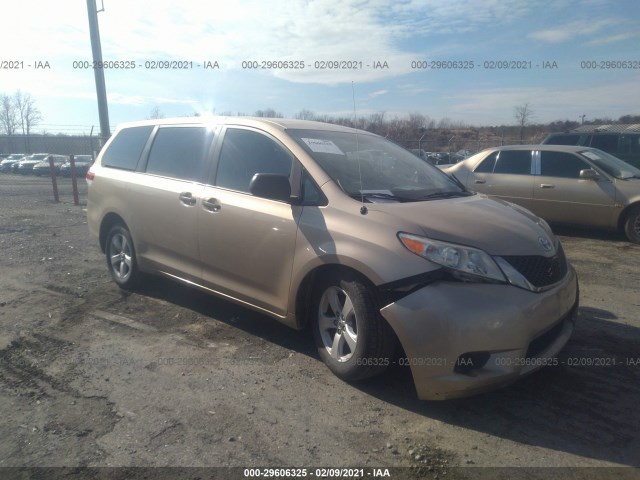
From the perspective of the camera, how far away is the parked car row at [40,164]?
32531mm

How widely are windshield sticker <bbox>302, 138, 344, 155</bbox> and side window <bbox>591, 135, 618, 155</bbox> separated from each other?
34.3 feet

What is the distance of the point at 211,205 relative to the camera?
14.2 ft

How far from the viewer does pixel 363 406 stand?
3262 millimetres

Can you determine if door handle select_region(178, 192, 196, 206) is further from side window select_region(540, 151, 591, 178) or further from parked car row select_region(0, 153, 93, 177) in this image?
parked car row select_region(0, 153, 93, 177)

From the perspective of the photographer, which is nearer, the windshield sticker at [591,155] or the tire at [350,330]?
the tire at [350,330]

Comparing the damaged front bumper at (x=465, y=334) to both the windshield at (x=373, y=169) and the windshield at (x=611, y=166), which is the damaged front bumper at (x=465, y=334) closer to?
the windshield at (x=373, y=169)

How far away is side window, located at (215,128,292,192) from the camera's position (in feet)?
13.4

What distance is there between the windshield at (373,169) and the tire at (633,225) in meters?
4.91

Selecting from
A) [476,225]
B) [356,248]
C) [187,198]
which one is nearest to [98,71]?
[187,198]

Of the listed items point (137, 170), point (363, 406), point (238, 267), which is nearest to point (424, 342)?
point (363, 406)

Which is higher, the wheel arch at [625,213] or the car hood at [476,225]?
the car hood at [476,225]

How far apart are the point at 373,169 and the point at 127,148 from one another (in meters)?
3.07

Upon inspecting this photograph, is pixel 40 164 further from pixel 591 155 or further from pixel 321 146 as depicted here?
pixel 321 146

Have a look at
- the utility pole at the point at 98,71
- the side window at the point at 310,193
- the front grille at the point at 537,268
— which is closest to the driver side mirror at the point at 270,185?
the side window at the point at 310,193
